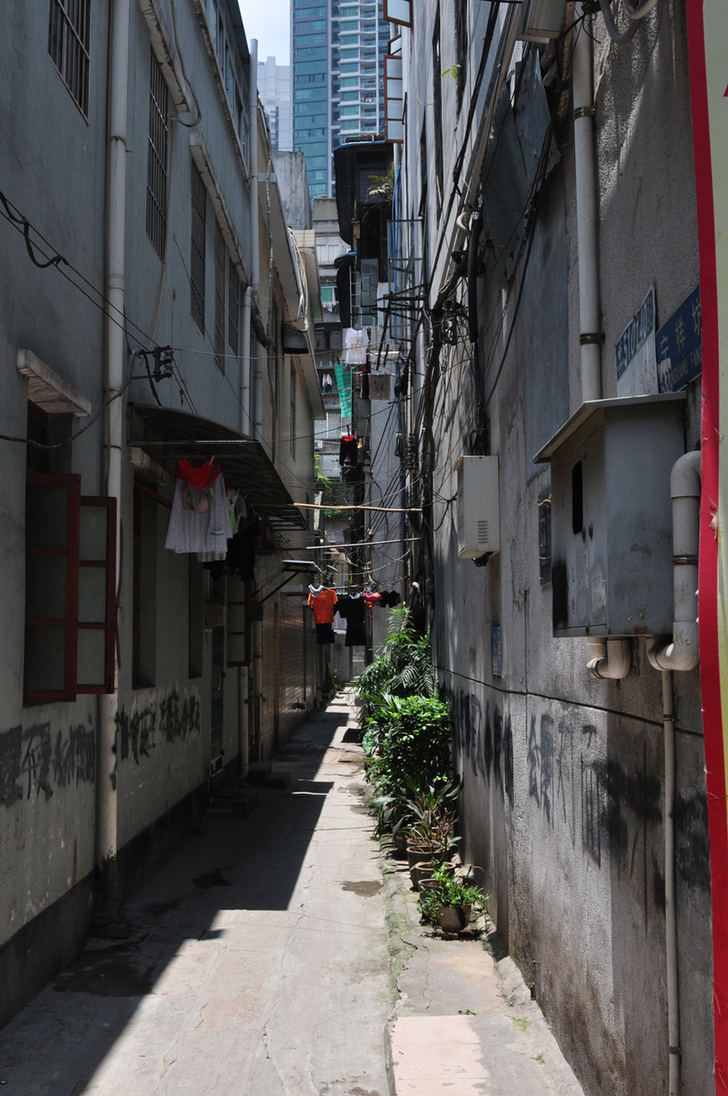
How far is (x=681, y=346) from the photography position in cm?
329

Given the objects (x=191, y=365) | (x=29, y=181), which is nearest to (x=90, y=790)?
(x=29, y=181)

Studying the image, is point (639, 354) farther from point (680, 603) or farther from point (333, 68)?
point (333, 68)

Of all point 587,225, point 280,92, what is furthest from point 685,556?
point 280,92

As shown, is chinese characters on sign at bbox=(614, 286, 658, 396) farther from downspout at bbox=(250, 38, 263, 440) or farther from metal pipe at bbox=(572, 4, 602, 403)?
downspout at bbox=(250, 38, 263, 440)

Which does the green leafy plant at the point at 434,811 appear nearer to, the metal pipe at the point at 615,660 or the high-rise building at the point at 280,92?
the metal pipe at the point at 615,660

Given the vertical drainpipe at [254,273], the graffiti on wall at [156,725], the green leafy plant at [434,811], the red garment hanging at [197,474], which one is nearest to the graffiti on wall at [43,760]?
the graffiti on wall at [156,725]

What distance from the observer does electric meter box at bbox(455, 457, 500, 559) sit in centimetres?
763

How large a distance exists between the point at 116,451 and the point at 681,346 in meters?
6.07

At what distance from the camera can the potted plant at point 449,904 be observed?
7605mm

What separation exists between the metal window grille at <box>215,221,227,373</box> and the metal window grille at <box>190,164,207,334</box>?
36.1 inches

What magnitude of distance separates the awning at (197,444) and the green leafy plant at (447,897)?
4512 mm

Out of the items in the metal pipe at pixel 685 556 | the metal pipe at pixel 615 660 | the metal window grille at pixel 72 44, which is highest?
the metal window grille at pixel 72 44

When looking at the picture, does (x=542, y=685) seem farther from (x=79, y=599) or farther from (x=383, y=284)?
(x=383, y=284)

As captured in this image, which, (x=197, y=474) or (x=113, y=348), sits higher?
(x=113, y=348)
